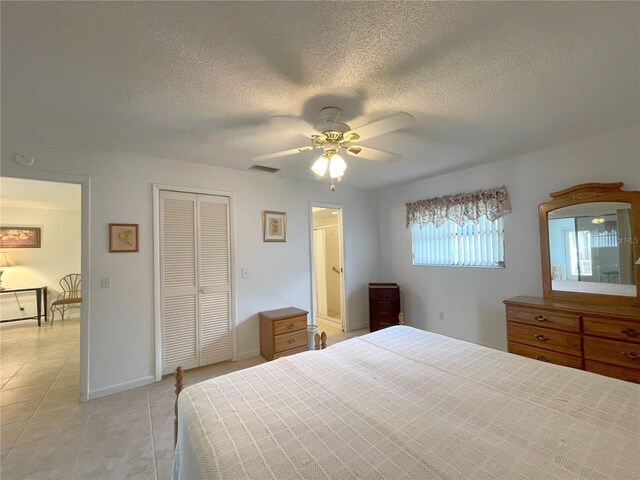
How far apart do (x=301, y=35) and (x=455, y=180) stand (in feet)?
10.2

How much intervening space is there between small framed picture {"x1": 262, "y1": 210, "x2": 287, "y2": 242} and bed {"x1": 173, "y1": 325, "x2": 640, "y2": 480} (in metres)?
2.17

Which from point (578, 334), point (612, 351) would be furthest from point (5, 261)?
point (612, 351)

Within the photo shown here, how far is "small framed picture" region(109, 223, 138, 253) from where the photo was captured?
8.62ft

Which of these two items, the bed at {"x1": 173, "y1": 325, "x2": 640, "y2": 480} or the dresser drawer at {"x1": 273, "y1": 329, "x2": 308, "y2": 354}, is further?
the dresser drawer at {"x1": 273, "y1": 329, "x2": 308, "y2": 354}

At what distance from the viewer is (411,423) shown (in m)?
1.08

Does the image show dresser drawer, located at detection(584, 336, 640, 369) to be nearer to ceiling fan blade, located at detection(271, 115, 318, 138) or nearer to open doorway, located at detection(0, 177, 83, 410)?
ceiling fan blade, located at detection(271, 115, 318, 138)

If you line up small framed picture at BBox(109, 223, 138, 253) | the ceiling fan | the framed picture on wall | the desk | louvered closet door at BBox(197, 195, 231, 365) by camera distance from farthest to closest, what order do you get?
1. the framed picture on wall
2. the desk
3. louvered closet door at BBox(197, 195, 231, 365)
4. small framed picture at BBox(109, 223, 138, 253)
5. the ceiling fan

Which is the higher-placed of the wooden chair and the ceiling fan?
the ceiling fan

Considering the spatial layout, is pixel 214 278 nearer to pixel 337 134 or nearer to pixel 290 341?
pixel 290 341

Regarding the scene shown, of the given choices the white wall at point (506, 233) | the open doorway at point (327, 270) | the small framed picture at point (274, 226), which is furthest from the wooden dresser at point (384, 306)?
the small framed picture at point (274, 226)

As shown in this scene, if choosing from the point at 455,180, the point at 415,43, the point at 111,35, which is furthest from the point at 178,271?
the point at 455,180

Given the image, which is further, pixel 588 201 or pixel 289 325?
pixel 289 325

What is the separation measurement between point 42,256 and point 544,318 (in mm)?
8310

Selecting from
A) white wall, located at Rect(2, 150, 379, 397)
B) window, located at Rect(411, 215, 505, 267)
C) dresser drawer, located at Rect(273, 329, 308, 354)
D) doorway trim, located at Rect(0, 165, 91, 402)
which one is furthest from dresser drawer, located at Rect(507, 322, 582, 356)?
doorway trim, located at Rect(0, 165, 91, 402)
